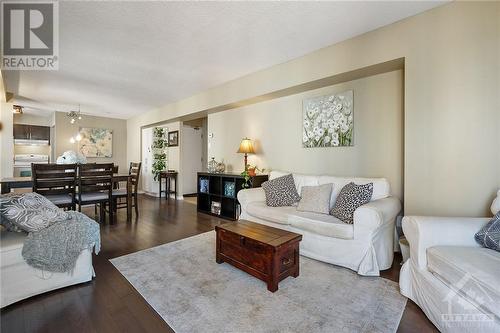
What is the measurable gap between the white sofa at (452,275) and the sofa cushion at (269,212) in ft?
3.96

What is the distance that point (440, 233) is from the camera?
5.43ft

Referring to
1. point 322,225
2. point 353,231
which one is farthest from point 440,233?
point 322,225

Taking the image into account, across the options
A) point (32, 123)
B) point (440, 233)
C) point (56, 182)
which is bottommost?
point (440, 233)

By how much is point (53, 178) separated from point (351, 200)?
3922 mm

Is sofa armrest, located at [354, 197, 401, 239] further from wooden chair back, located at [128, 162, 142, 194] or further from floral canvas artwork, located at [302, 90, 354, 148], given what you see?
wooden chair back, located at [128, 162, 142, 194]

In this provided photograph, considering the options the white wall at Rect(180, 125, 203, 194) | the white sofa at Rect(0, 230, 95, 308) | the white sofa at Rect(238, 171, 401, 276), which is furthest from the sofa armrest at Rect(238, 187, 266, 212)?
the white wall at Rect(180, 125, 203, 194)

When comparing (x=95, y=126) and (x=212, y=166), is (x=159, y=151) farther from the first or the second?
(x=212, y=166)

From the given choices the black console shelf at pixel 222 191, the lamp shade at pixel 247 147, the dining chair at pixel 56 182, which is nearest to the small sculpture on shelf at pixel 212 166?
the black console shelf at pixel 222 191

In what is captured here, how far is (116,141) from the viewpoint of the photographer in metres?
7.70

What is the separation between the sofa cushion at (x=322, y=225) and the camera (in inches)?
88.1

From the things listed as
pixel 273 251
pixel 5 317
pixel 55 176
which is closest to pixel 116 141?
pixel 55 176

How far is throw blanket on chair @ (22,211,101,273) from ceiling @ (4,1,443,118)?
1.95 meters

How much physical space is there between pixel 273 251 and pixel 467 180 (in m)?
1.83

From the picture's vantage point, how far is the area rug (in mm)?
1532
